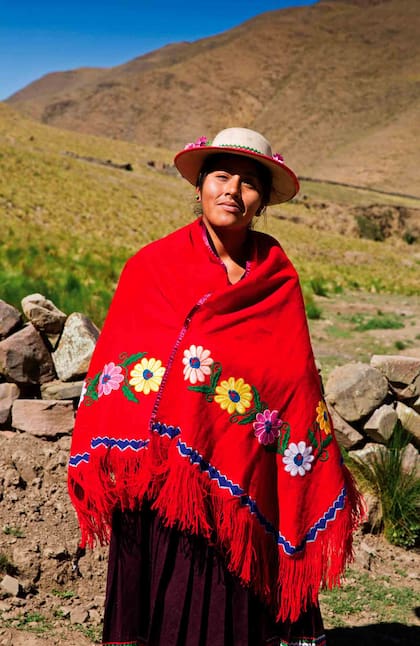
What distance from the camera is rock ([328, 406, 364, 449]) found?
4.50 meters

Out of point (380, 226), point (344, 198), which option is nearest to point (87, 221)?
point (380, 226)

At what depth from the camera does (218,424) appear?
1.93 meters

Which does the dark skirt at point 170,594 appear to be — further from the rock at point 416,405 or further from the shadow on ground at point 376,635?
the rock at point 416,405

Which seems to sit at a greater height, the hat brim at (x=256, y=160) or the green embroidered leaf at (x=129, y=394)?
the hat brim at (x=256, y=160)

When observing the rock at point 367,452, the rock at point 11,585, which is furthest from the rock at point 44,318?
the rock at point 367,452

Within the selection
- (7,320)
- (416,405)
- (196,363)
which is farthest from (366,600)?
Result: (7,320)

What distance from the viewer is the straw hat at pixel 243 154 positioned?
205 cm

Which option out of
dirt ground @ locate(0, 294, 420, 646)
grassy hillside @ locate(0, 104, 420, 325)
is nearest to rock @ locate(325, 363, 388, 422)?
dirt ground @ locate(0, 294, 420, 646)

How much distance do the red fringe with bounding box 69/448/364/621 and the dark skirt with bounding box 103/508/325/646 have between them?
0.05m

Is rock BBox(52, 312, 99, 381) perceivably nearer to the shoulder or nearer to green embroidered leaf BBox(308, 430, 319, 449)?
the shoulder

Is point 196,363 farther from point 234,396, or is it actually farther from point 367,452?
point 367,452

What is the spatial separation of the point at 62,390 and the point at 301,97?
100794 millimetres

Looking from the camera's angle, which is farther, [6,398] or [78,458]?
[6,398]

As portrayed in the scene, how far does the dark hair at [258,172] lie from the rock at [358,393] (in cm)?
250
